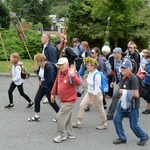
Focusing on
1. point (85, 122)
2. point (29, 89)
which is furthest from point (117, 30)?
point (85, 122)

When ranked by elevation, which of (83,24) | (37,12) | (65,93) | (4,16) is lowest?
(65,93)

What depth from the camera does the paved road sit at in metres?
5.71

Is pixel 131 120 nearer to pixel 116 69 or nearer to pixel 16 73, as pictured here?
pixel 116 69

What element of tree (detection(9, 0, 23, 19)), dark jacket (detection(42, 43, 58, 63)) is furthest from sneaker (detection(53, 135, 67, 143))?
tree (detection(9, 0, 23, 19))

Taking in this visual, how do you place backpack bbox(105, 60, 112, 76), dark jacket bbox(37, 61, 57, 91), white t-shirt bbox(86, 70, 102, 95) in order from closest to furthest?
white t-shirt bbox(86, 70, 102, 95)
dark jacket bbox(37, 61, 57, 91)
backpack bbox(105, 60, 112, 76)

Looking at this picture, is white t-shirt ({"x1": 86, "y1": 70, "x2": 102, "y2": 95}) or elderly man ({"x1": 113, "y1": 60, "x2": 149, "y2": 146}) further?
white t-shirt ({"x1": 86, "y1": 70, "x2": 102, "y2": 95})

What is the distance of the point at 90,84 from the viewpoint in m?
6.49

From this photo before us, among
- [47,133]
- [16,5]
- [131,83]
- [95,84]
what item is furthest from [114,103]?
[16,5]

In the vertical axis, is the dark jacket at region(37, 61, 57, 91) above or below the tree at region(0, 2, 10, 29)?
below

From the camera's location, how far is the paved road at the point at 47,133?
18.7 feet

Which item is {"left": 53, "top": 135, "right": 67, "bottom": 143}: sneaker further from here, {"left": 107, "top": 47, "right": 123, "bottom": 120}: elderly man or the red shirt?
{"left": 107, "top": 47, "right": 123, "bottom": 120}: elderly man

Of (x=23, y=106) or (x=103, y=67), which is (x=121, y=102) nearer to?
(x=103, y=67)

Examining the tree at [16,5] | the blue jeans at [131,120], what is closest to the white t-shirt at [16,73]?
the blue jeans at [131,120]

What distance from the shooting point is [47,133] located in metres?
6.34
